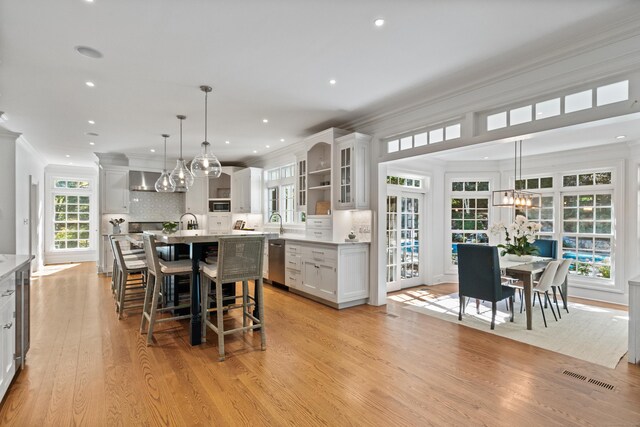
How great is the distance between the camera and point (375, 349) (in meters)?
3.22

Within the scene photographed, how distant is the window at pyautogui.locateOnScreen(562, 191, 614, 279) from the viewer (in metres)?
5.52

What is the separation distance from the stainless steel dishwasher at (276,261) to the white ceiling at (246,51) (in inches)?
89.5

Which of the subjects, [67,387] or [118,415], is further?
[67,387]

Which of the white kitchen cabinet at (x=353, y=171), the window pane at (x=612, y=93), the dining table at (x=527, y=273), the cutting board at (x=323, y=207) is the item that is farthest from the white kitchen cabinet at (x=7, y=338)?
the dining table at (x=527, y=273)

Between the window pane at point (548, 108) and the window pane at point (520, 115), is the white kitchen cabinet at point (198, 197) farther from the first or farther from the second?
the window pane at point (548, 108)

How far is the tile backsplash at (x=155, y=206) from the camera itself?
7700 millimetres

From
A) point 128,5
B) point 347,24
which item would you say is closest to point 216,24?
point 128,5

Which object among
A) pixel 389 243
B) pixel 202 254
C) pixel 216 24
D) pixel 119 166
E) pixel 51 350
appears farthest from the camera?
pixel 119 166

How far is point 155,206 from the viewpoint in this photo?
7.92 metres

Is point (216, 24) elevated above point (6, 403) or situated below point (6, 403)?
above

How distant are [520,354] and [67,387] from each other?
3.82m

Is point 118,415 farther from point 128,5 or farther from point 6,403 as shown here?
point 128,5

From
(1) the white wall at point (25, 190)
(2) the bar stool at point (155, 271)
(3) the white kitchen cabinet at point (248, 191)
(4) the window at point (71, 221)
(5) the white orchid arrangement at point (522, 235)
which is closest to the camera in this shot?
(2) the bar stool at point (155, 271)

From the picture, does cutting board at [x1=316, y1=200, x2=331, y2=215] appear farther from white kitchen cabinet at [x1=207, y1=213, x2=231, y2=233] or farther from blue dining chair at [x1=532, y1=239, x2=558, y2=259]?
blue dining chair at [x1=532, y1=239, x2=558, y2=259]
